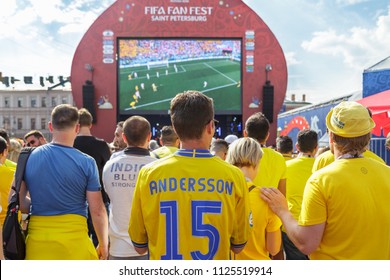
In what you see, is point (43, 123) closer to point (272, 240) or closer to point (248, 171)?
point (248, 171)

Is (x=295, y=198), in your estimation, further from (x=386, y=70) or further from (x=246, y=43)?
(x=246, y=43)

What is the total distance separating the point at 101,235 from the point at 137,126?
2.99 ft

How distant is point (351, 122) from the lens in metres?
1.92

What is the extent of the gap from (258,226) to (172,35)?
1613cm

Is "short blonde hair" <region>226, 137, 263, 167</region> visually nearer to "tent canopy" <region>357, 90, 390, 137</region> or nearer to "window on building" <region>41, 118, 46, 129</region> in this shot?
"tent canopy" <region>357, 90, 390, 137</region>

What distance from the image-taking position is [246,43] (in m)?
17.4

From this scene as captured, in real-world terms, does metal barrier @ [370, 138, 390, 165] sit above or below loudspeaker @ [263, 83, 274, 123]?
below

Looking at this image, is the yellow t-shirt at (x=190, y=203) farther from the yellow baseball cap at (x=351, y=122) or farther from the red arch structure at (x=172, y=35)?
the red arch structure at (x=172, y=35)

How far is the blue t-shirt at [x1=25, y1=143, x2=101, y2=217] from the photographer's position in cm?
253

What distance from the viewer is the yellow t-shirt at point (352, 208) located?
181cm

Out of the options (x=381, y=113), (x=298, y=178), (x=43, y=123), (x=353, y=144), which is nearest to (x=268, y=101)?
(x=381, y=113)

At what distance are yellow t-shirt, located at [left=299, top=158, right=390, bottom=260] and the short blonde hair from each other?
608mm

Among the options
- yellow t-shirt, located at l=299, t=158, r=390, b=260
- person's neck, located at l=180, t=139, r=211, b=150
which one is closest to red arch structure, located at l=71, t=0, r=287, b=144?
yellow t-shirt, located at l=299, t=158, r=390, b=260

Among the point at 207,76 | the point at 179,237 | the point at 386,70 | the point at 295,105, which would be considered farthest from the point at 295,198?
the point at 295,105
